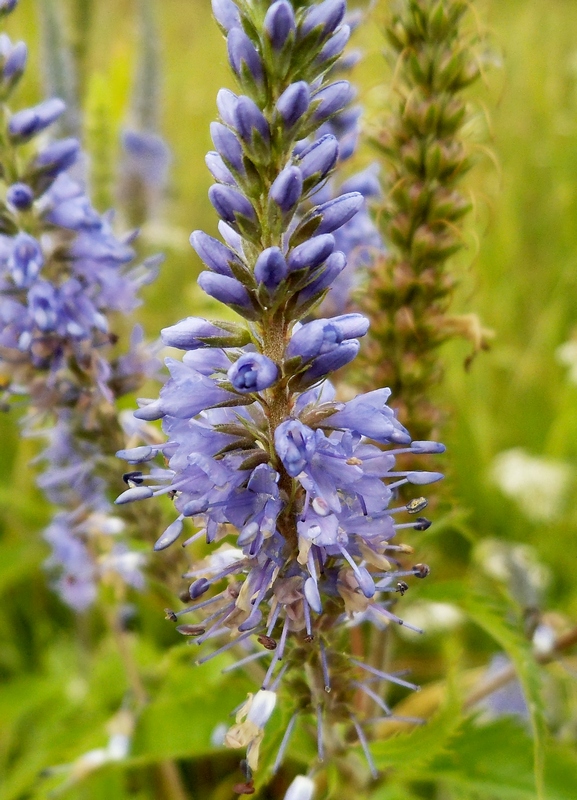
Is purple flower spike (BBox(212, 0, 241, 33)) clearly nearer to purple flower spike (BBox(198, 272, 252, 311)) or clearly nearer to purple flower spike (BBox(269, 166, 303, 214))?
purple flower spike (BBox(269, 166, 303, 214))

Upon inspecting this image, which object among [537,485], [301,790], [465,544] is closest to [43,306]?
[301,790]

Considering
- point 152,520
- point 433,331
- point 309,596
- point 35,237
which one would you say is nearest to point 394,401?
point 433,331

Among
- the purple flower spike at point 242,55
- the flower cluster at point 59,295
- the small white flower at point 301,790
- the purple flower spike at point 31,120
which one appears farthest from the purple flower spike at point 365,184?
the small white flower at point 301,790

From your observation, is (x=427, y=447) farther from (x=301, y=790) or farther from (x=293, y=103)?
(x=301, y=790)

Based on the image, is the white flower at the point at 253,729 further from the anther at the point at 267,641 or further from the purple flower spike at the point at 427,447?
the purple flower spike at the point at 427,447

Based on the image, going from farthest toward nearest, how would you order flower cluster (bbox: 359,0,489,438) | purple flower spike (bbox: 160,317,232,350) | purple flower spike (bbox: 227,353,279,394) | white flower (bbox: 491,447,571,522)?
white flower (bbox: 491,447,571,522) → flower cluster (bbox: 359,0,489,438) → purple flower spike (bbox: 160,317,232,350) → purple flower spike (bbox: 227,353,279,394)

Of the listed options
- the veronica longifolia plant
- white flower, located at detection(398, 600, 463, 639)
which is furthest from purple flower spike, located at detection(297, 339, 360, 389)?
white flower, located at detection(398, 600, 463, 639)
